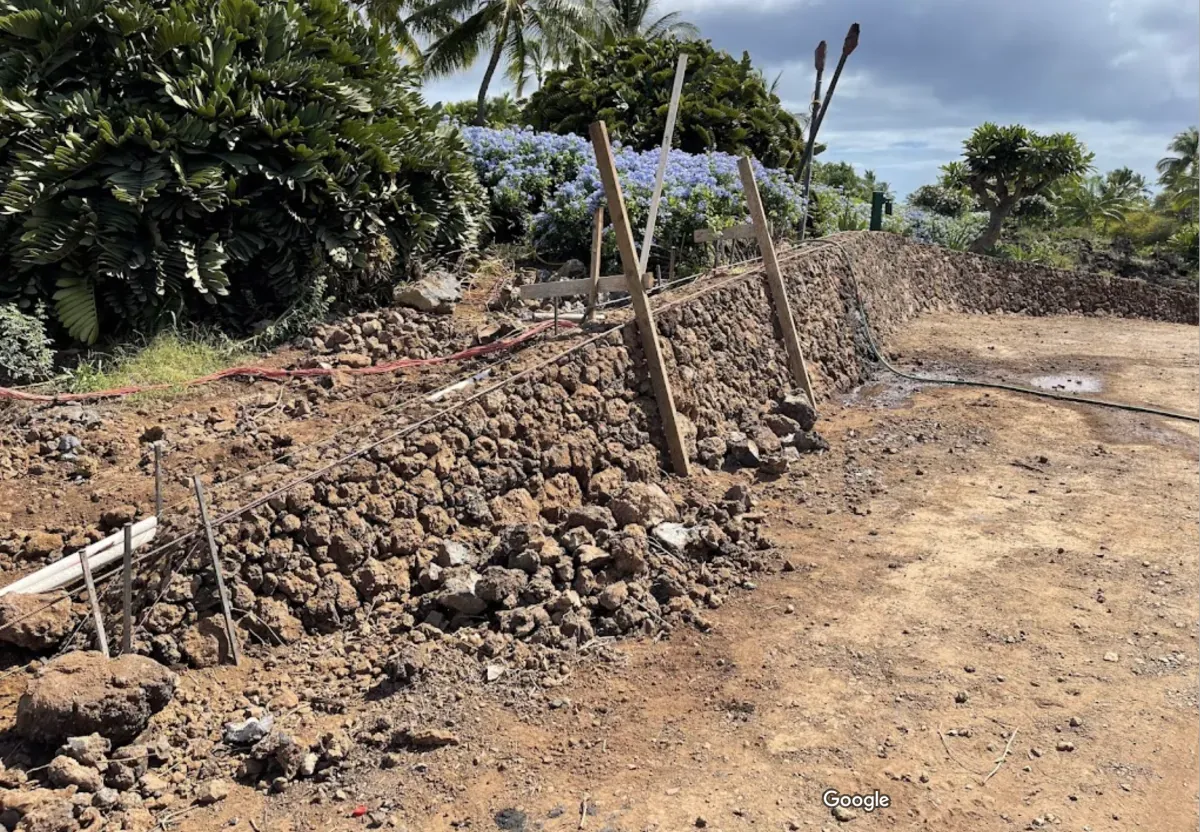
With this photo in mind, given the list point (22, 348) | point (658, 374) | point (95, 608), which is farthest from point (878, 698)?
point (22, 348)

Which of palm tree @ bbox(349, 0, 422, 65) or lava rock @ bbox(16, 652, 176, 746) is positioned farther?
palm tree @ bbox(349, 0, 422, 65)

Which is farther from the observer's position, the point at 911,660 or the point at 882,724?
the point at 911,660

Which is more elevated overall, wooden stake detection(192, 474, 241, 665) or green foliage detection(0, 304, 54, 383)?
green foliage detection(0, 304, 54, 383)

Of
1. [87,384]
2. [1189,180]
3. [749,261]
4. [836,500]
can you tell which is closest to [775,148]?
[749,261]

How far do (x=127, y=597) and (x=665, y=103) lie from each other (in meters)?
10.5

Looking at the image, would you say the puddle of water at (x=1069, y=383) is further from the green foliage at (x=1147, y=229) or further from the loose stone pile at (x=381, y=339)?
the green foliage at (x=1147, y=229)

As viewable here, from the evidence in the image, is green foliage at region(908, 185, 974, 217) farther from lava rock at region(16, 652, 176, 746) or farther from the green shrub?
lava rock at region(16, 652, 176, 746)

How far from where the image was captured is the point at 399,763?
129 inches

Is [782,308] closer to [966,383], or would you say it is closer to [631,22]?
[966,383]

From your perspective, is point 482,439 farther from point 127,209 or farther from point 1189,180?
point 1189,180

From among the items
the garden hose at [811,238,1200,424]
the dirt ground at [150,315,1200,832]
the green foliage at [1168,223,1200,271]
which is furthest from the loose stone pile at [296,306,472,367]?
the green foliage at [1168,223,1200,271]

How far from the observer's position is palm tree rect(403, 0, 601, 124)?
19.9 m

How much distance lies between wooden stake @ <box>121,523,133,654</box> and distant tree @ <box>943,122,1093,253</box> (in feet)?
56.7

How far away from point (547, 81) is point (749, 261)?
233 inches
